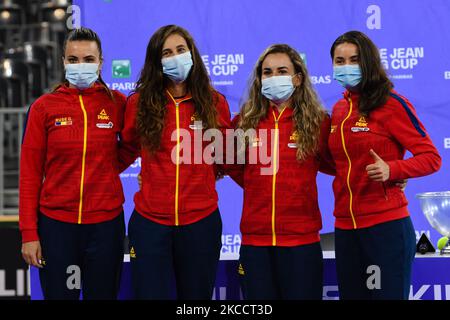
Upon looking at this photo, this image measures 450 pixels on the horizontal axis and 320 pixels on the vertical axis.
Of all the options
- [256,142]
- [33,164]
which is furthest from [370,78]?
[33,164]

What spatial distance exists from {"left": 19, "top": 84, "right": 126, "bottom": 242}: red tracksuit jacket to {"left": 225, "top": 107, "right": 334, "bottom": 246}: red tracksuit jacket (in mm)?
544

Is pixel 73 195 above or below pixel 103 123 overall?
below

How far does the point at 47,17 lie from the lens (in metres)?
8.72

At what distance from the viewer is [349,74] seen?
9.37ft

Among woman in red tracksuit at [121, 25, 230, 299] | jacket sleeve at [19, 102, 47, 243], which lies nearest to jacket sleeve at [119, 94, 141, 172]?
woman in red tracksuit at [121, 25, 230, 299]

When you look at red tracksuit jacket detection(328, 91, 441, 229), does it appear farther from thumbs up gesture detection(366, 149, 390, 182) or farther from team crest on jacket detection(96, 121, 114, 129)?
team crest on jacket detection(96, 121, 114, 129)

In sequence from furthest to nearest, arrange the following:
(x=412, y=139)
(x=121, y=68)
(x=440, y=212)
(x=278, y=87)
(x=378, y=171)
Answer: (x=121, y=68) → (x=440, y=212) → (x=278, y=87) → (x=412, y=139) → (x=378, y=171)

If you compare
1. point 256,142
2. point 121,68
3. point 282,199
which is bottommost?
point 282,199

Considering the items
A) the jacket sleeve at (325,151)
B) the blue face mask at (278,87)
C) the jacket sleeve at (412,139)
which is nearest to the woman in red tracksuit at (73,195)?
the blue face mask at (278,87)

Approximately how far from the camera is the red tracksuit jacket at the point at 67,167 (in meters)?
2.78

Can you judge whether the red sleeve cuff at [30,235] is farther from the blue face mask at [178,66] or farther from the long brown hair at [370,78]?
the long brown hair at [370,78]

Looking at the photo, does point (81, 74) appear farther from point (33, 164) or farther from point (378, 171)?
point (378, 171)

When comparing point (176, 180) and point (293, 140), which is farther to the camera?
point (293, 140)

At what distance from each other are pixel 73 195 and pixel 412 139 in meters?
1.35
